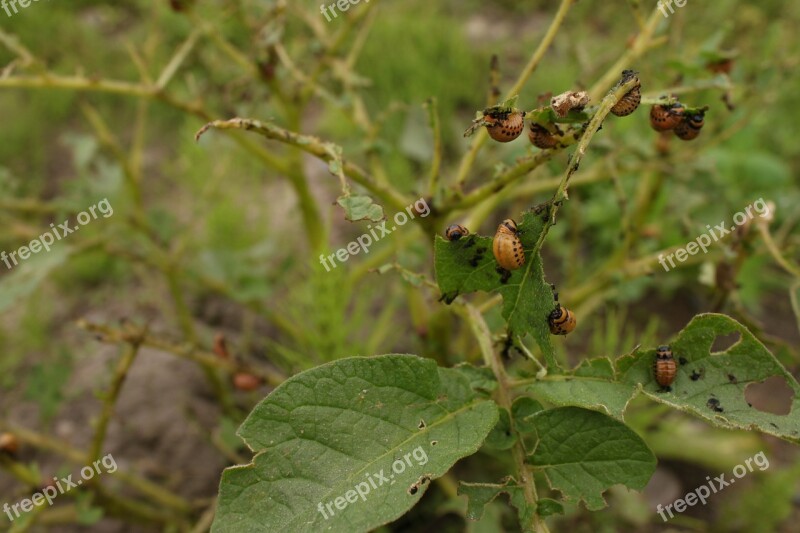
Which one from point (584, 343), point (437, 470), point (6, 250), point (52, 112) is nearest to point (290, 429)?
point (437, 470)

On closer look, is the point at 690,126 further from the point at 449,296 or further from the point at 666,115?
the point at 449,296

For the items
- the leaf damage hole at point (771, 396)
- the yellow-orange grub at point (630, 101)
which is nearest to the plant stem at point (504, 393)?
the yellow-orange grub at point (630, 101)

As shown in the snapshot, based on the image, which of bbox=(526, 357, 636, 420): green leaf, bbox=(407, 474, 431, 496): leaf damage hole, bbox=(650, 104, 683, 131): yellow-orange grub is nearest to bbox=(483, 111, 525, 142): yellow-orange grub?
bbox=(650, 104, 683, 131): yellow-orange grub

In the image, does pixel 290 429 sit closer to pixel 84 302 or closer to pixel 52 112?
pixel 84 302

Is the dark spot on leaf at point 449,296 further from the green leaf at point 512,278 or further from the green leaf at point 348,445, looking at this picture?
the green leaf at point 348,445

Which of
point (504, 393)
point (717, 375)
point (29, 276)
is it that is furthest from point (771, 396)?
point (29, 276)
